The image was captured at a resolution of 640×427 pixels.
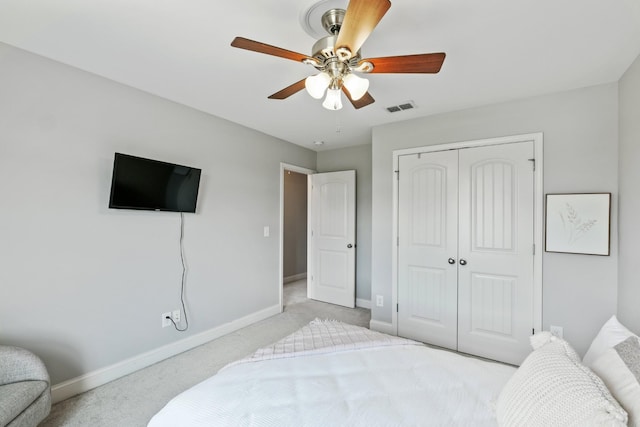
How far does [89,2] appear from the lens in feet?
4.92

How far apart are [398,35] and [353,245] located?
2.95 m

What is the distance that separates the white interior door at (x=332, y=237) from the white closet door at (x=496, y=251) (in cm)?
168

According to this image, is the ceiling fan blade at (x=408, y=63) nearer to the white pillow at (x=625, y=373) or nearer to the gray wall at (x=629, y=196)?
the white pillow at (x=625, y=373)

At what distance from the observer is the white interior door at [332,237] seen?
428 centimetres

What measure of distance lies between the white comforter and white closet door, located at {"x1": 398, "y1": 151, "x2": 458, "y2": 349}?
1.45 m

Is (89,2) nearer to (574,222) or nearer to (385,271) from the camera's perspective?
(385,271)

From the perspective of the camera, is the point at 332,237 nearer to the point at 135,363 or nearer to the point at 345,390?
the point at 135,363

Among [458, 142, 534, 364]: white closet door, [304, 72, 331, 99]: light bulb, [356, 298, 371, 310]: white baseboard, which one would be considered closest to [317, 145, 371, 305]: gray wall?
[356, 298, 371, 310]: white baseboard

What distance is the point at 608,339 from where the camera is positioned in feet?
4.13

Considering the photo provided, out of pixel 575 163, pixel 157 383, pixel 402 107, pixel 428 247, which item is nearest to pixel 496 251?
pixel 428 247

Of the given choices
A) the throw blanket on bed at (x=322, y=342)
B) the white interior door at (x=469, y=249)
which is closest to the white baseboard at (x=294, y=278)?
the white interior door at (x=469, y=249)

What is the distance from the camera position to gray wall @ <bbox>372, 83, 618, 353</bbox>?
2.29 metres

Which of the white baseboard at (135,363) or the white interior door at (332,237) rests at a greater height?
the white interior door at (332,237)

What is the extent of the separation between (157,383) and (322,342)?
1556 mm
